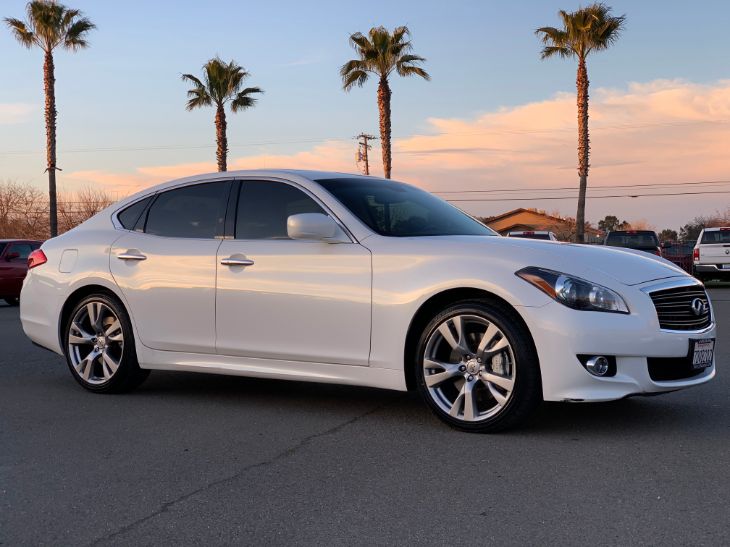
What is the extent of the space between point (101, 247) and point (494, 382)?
347 cm

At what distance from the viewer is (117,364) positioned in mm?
7191

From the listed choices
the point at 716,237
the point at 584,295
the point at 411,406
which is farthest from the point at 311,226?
the point at 716,237

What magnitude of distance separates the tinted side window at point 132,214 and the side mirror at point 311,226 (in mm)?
1827

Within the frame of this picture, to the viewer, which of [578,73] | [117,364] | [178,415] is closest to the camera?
[178,415]

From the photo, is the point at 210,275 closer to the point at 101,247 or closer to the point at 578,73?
the point at 101,247

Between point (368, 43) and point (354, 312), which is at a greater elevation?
point (368, 43)

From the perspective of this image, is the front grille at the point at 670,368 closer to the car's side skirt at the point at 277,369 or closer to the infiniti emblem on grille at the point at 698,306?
the infiniti emblem on grille at the point at 698,306

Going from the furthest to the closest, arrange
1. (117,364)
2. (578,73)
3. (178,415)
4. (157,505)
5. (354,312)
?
(578,73) → (117,364) → (178,415) → (354,312) → (157,505)

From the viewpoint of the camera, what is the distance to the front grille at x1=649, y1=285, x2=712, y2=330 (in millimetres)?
5488

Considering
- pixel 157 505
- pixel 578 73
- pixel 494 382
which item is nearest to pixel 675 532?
pixel 494 382

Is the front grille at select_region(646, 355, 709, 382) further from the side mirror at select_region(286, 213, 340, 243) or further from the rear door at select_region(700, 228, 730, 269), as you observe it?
the rear door at select_region(700, 228, 730, 269)

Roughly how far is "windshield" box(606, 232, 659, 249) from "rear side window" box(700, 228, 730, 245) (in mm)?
1303

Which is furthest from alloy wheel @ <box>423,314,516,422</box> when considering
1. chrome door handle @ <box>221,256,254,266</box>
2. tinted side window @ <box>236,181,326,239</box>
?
chrome door handle @ <box>221,256,254,266</box>

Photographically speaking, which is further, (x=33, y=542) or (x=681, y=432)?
(x=681, y=432)
